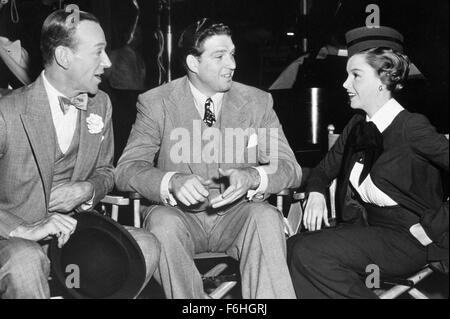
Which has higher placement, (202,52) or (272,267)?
(202,52)

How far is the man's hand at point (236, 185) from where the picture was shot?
2463mm

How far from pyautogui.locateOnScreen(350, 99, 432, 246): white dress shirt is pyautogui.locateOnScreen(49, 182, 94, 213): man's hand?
133 cm

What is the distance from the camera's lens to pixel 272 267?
2365 mm

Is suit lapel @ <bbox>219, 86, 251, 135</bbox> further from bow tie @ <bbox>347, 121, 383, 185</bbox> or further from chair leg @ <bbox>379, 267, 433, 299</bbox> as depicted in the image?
chair leg @ <bbox>379, 267, 433, 299</bbox>

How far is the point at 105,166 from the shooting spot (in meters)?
2.84

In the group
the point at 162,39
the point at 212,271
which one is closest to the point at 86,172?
the point at 212,271

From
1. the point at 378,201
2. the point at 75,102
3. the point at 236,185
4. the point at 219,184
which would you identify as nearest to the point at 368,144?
the point at 378,201

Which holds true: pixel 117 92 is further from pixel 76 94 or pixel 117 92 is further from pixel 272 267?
pixel 272 267

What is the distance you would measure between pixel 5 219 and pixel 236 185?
1.05 meters

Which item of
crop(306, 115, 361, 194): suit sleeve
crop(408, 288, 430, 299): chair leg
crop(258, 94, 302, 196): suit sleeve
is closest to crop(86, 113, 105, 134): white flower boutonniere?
crop(258, 94, 302, 196): suit sleeve

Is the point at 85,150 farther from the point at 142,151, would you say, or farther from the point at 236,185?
the point at 236,185

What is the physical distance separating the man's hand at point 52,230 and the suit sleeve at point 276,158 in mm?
984

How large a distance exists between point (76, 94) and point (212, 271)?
117cm

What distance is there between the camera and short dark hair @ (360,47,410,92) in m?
2.64
